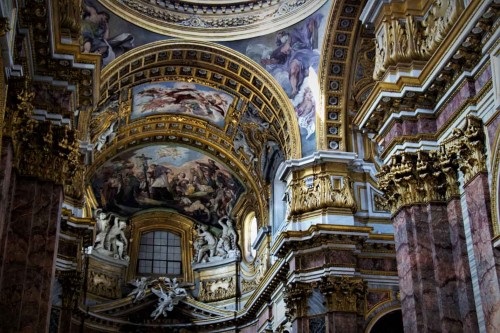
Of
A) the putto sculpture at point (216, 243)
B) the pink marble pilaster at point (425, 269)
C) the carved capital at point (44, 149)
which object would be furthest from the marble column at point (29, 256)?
the putto sculpture at point (216, 243)

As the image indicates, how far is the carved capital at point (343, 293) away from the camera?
18.0m

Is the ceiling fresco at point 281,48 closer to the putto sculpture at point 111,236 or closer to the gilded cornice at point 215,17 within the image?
the gilded cornice at point 215,17

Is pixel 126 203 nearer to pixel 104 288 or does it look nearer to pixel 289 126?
pixel 104 288

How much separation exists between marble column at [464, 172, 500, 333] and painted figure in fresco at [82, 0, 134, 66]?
12436 millimetres

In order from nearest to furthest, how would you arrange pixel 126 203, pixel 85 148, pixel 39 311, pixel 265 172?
pixel 39 311 → pixel 85 148 → pixel 265 172 → pixel 126 203

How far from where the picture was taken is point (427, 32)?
12.5 meters

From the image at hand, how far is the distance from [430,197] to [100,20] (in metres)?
11.8

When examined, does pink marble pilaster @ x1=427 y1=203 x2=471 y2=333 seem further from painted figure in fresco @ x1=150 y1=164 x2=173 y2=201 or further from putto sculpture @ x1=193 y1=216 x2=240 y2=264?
painted figure in fresco @ x1=150 y1=164 x2=173 y2=201

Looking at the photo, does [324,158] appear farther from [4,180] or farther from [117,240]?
[117,240]

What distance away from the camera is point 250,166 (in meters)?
25.7

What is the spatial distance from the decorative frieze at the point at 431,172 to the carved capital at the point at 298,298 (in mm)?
6574

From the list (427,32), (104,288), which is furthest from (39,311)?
(104,288)

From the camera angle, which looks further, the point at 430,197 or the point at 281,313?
the point at 281,313

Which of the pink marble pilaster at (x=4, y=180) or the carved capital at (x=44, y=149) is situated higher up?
the carved capital at (x=44, y=149)
